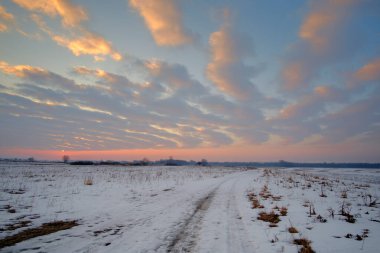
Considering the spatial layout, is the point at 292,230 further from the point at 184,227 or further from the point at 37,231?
the point at 37,231

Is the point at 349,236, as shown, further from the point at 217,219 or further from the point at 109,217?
the point at 109,217

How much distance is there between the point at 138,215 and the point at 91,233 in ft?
9.37

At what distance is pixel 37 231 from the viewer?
751 cm

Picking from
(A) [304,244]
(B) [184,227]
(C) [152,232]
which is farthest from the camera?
(B) [184,227]

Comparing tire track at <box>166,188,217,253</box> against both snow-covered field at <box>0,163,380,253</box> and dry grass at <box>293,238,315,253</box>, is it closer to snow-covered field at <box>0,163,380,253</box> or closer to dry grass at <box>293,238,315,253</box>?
snow-covered field at <box>0,163,380,253</box>

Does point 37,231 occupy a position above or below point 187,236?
below

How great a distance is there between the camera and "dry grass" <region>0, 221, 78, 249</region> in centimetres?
643

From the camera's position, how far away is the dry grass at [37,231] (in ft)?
21.1

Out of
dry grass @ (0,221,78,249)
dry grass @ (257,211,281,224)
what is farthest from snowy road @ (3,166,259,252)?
dry grass @ (257,211,281,224)

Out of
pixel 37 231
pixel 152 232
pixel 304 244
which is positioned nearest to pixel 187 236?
pixel 152 232

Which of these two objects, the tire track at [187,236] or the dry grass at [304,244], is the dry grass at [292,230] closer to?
the dry grass at [304,244]

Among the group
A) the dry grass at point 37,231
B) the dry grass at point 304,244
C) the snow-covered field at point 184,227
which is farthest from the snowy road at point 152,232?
the dry grass at point 304,244

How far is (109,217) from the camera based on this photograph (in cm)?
973

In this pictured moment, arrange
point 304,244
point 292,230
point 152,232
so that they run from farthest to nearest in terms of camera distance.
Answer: point 292,230, point 152,232, point 304,244
